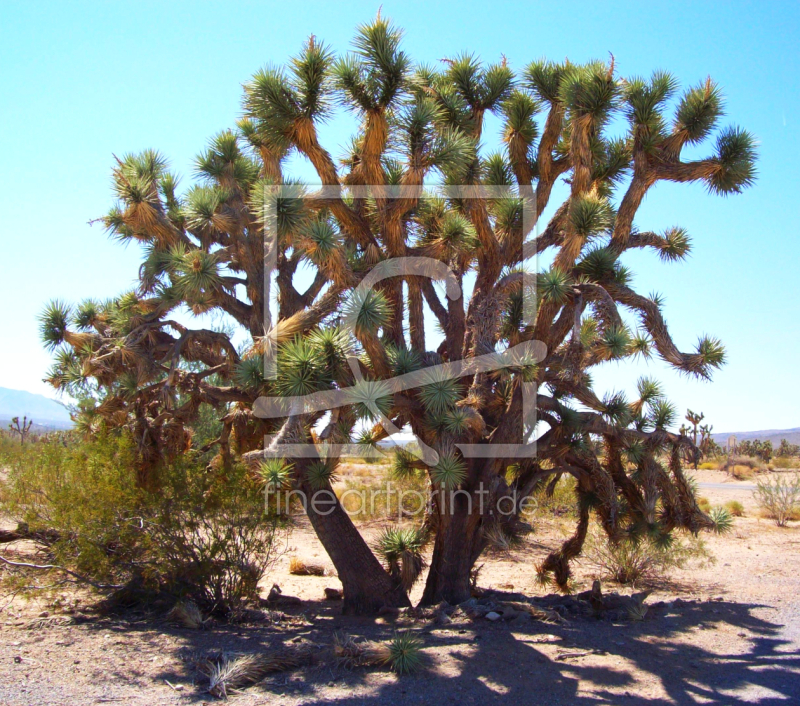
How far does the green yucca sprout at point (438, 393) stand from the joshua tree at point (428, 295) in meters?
0.03

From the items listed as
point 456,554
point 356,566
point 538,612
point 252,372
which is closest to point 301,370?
point 252,372

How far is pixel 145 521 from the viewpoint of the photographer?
6703mm

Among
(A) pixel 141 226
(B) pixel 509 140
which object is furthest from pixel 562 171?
(A) pixel 141 226

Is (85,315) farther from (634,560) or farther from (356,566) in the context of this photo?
(634,560)

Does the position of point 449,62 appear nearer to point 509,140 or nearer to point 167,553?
point 509,140

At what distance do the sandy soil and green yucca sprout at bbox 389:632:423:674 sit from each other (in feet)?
0.26

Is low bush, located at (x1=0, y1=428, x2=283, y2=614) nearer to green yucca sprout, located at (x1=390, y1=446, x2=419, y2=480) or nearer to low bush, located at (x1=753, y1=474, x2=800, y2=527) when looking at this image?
green yucca sprout, located at (x1=390, y1=446, x2=419, y2=480)

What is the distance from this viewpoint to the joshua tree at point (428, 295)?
235 inches

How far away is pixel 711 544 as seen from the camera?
1336 centimetres

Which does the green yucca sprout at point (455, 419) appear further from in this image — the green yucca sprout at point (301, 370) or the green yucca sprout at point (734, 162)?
the green yucca sprout at point (734, 162)

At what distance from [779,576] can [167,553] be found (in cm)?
902

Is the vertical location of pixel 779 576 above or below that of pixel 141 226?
below

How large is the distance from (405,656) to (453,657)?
0.56m

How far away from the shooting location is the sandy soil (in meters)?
5.06
